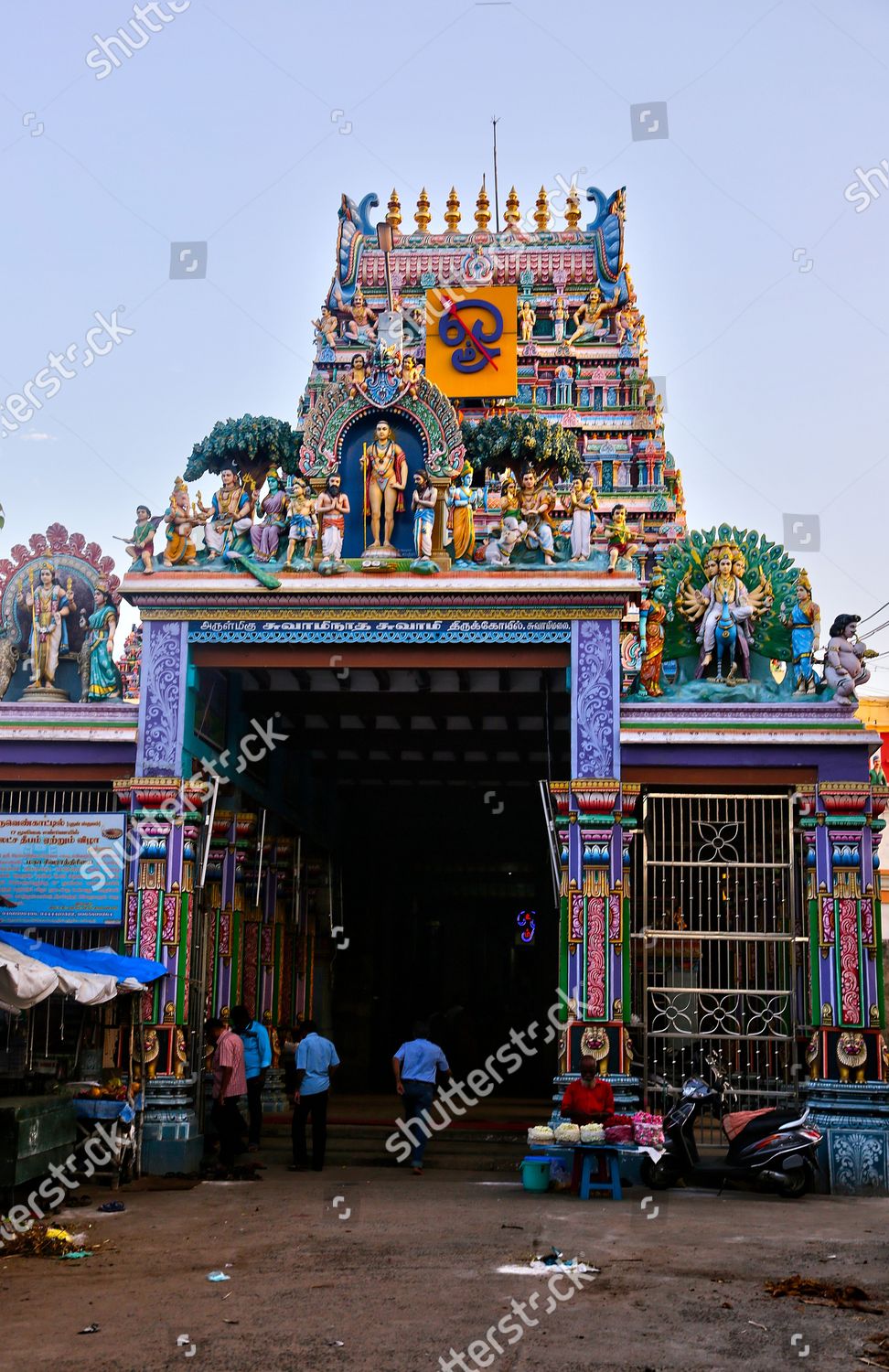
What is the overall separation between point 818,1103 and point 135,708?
7.89 m

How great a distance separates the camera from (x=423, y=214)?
3497cm

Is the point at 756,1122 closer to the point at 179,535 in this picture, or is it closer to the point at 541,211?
the point at 179,535

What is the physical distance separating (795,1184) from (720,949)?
8.11ft

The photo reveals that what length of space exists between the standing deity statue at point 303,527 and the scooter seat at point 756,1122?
6.90m

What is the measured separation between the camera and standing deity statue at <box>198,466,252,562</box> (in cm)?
1529

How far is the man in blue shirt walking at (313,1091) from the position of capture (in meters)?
14.2

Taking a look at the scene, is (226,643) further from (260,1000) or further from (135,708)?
(260,1000)

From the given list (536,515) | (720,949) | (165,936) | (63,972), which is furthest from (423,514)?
(63,972)

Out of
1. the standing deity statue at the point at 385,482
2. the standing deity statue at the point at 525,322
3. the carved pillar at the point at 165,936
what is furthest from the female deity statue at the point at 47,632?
the standing deity statue at the point at 525,322

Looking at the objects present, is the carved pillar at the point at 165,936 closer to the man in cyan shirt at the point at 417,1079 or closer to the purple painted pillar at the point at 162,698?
the purple painted pillar at the point at 162,698

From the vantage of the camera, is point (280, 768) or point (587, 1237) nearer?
point (587, 1237)

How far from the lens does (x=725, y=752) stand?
15055 millimetres

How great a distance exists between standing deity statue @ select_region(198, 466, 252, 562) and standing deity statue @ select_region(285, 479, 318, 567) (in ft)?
1.48

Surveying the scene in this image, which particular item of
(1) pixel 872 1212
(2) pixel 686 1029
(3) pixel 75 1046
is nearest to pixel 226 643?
(3) pixel 75 1046
